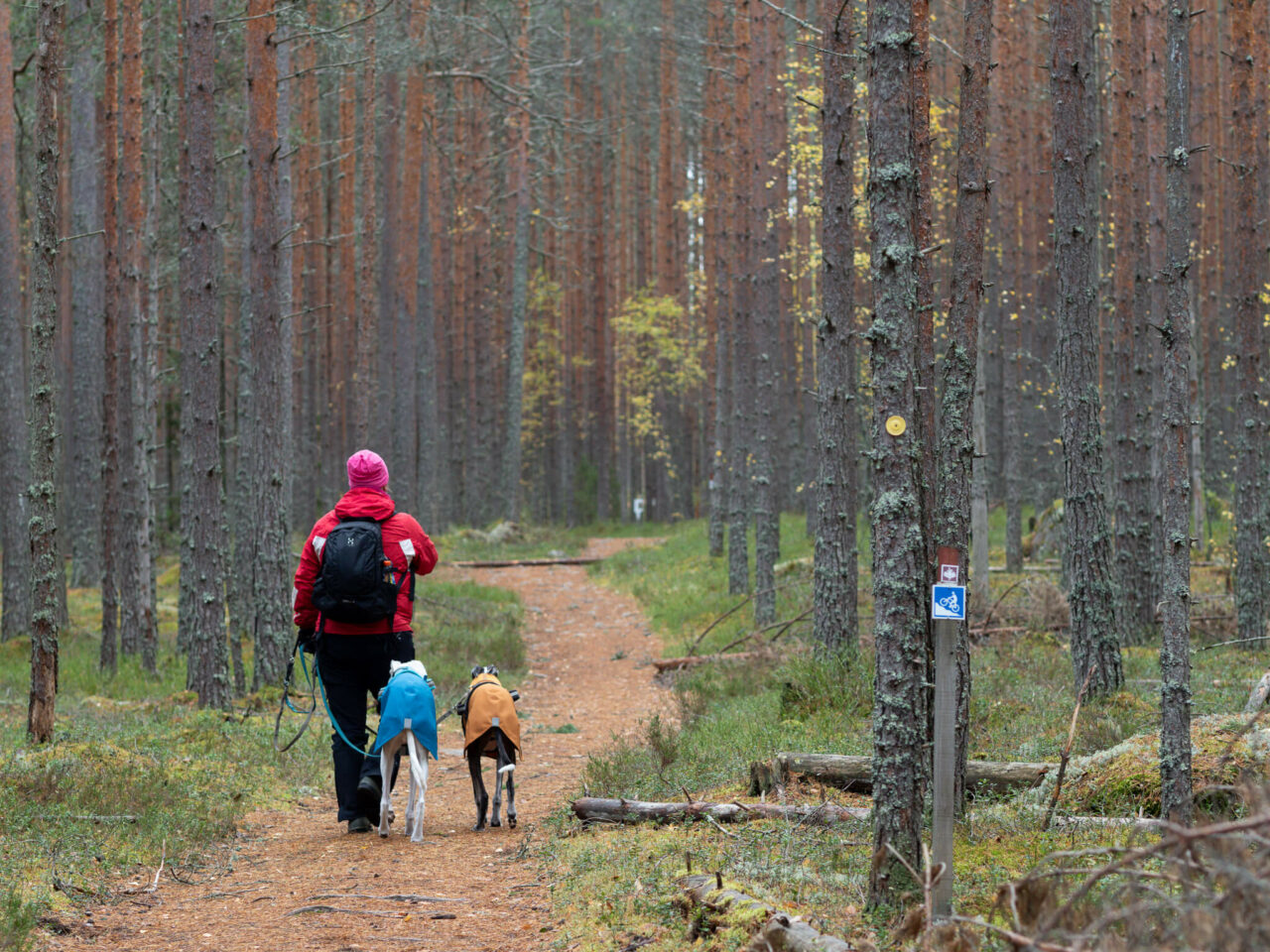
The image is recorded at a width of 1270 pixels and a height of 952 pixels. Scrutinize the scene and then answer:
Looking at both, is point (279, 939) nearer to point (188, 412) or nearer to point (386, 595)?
point (386, 595)

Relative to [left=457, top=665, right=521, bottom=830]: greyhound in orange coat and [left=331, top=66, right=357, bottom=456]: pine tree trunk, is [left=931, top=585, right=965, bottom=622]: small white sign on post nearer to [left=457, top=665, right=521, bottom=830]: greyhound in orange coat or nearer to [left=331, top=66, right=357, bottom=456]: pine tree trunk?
[left=457, top=665, right=521, bottom=830]: greyhound in orange coat

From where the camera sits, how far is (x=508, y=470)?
1315 inches

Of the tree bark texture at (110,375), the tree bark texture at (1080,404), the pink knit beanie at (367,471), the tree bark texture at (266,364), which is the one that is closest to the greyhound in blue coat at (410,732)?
the pink knit beanie at (367,471)

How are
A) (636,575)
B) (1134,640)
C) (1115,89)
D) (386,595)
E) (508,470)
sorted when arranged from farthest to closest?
(508,470)
(636,575)
(1115,89)
(1134,640)
(386,595)

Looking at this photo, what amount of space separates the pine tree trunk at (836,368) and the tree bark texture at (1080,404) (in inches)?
87.6

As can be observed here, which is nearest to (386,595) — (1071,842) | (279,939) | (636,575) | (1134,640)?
(279,939)

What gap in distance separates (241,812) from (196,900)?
1.79 meters

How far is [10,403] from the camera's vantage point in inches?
668

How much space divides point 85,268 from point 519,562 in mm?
11386

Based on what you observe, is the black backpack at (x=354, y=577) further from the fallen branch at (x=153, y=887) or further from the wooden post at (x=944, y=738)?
the wooden post at (x=944, y=738)

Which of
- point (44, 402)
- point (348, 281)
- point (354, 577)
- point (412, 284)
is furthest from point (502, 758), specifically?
point (348, 281)

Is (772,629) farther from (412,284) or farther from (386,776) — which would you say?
(412,284)

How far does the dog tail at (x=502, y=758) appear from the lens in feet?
24.7

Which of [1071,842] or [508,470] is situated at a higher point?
[508,470]
